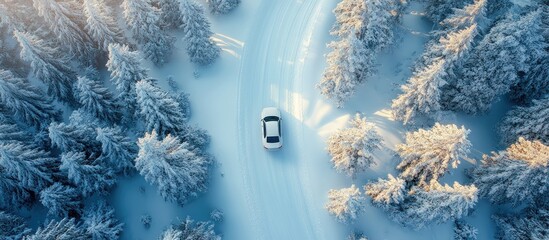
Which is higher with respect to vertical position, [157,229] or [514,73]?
[514,73]

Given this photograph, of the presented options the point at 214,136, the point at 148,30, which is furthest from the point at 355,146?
the point at 148,30

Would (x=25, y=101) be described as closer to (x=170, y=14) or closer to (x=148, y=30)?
(x=148, y=30)

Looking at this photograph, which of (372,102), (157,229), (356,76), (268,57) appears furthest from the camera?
(268,57)

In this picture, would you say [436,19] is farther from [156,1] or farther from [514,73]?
[156,1]

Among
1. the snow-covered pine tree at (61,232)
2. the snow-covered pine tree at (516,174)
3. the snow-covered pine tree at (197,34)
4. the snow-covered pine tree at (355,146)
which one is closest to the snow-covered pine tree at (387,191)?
the snow-covered pine tree at (355,146)

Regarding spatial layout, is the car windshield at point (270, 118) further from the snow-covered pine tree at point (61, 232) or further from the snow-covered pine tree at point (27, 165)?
the snow-covered pine tree at point (27, 165)

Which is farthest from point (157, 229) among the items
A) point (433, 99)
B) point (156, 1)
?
point (433, 99)
